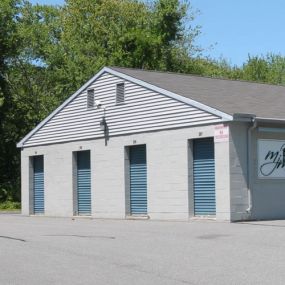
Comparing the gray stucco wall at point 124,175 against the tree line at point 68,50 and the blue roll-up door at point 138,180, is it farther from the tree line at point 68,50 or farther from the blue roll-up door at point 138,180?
the tree line at point 68,50

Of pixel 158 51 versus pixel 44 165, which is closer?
pixel 44 165

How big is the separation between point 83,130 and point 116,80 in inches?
110

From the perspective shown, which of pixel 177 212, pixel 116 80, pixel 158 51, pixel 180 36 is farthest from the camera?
pixel 180 36

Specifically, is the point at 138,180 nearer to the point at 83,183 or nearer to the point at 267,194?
the point at 83,183

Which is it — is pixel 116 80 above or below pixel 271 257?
above

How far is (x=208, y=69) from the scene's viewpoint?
5819cm

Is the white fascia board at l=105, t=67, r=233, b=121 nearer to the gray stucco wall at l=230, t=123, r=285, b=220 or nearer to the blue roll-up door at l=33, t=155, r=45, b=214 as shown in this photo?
the gray stucco wall at l=230, t=123, r=285, b=220

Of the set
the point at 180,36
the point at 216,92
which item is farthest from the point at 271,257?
the point at 180,36

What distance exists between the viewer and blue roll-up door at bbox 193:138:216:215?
71.4 ft

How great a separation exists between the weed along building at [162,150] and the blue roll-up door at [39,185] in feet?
0.15

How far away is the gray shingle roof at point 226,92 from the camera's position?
71.8 ft

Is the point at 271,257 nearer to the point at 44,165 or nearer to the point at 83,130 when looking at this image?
the point at 83,130

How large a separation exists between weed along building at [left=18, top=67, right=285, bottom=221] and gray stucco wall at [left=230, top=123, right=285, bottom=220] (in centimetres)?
3

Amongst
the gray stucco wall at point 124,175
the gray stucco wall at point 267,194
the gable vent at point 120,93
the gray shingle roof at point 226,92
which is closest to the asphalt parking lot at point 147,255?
the gray stucco wall at point 267,194
